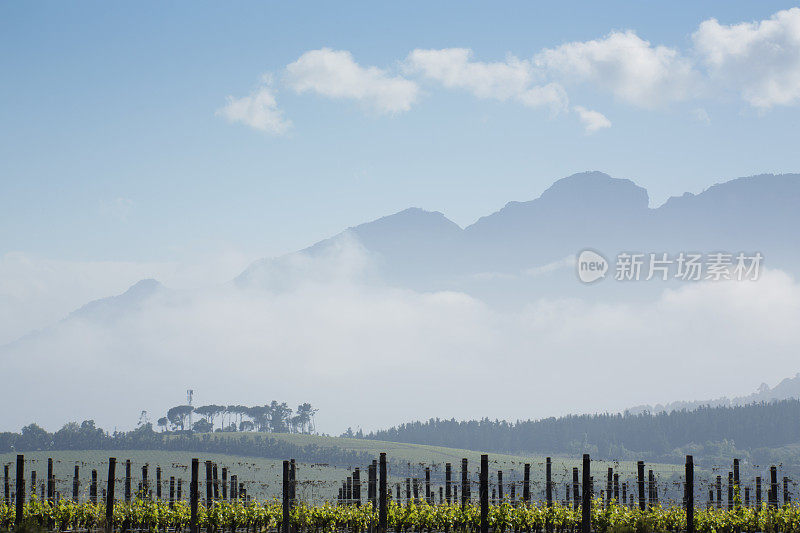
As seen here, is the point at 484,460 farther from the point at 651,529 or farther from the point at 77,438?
the point at 77,438

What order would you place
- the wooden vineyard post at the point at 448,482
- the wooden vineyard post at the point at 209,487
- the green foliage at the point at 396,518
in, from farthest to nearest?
the wooden vineyard post at the point at 209,487 → the wooden vineyard post at the point at 448,482 → the green foliage at the point at 396,518

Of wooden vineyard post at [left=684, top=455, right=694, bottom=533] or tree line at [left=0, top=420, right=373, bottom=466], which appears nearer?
wooden vineyard post at [left=684, top=455, right=694, bottom=533]

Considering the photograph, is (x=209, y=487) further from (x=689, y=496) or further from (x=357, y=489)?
(x=689, y=496)

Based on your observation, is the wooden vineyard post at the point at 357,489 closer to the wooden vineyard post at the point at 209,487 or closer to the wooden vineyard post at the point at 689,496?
the wooden vineyard post at the point at 209,487

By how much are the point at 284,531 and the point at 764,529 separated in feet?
50.4

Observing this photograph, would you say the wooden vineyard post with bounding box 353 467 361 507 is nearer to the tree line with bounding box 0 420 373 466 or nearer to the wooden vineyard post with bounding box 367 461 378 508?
the wooden vineyard post with bounding box 367 461 378 508

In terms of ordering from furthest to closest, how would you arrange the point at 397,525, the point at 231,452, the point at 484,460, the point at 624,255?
the point at 231,452, the point at 624,255, the point at 397,525, the point at 484,460

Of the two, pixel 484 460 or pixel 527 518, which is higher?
pixel 484 460

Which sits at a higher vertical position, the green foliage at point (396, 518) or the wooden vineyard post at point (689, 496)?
the wooden vineyard post at point (689, 496)

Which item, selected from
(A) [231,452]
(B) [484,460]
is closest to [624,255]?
(B) [484,460]

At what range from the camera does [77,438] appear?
187 m

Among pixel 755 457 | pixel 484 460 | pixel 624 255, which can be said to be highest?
pixel 624 255

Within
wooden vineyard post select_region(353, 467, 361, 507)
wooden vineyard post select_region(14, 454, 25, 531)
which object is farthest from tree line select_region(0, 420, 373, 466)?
wooden vineyard post select_region(14, 454, 25, 531)

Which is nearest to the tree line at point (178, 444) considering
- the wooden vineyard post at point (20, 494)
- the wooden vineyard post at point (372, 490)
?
the wooden vineyard post at point (372, 490)
